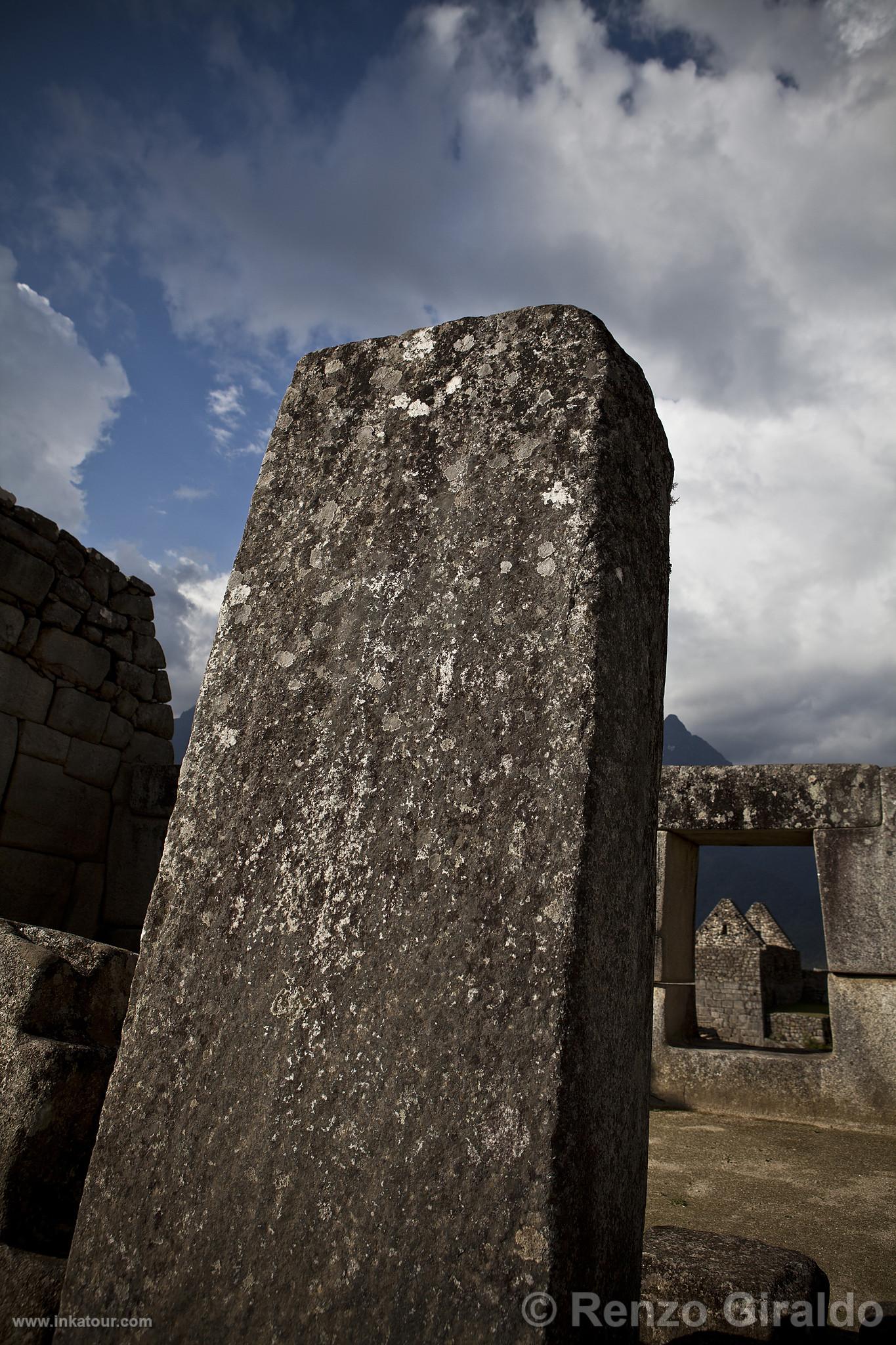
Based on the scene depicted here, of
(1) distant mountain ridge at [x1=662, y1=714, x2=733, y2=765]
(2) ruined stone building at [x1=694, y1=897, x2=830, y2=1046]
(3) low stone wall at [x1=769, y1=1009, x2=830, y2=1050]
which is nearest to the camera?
(3) low stone wall at [x1=769, y1=1009, x2=830, y2=1050]

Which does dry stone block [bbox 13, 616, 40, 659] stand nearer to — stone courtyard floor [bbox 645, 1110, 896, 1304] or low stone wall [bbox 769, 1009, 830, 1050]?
stone courtyard floor [bbox 645, 1110, 896, 1304]

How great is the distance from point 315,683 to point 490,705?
15.8 inches

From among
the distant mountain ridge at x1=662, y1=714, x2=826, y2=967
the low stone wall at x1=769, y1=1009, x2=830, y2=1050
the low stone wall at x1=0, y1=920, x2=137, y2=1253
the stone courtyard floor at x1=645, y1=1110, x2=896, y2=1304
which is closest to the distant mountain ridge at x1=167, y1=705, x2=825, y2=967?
the distant mountain ridge at x1=662, y1=714, x2=826, y2=967

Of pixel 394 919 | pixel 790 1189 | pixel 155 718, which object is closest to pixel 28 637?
pixel 155 718

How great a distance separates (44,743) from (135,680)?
0.91 m

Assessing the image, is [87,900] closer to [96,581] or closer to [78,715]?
[78,715]

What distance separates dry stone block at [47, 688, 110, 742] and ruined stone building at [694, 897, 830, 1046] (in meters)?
12.0

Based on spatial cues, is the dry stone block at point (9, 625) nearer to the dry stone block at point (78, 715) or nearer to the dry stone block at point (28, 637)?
the dry stone block at point (28, 637)

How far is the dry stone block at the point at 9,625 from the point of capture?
4.91 m

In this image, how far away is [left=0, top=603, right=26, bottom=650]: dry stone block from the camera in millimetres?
A: 4910

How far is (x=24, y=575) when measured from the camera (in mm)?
5074

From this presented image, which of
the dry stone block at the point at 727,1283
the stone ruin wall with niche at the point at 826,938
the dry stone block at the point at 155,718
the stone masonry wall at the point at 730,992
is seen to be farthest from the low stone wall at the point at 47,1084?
the stone masonry wall at the point at 730,992

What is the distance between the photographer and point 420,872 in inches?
56.9

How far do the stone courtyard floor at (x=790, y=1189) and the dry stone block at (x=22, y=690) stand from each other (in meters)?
4.43
